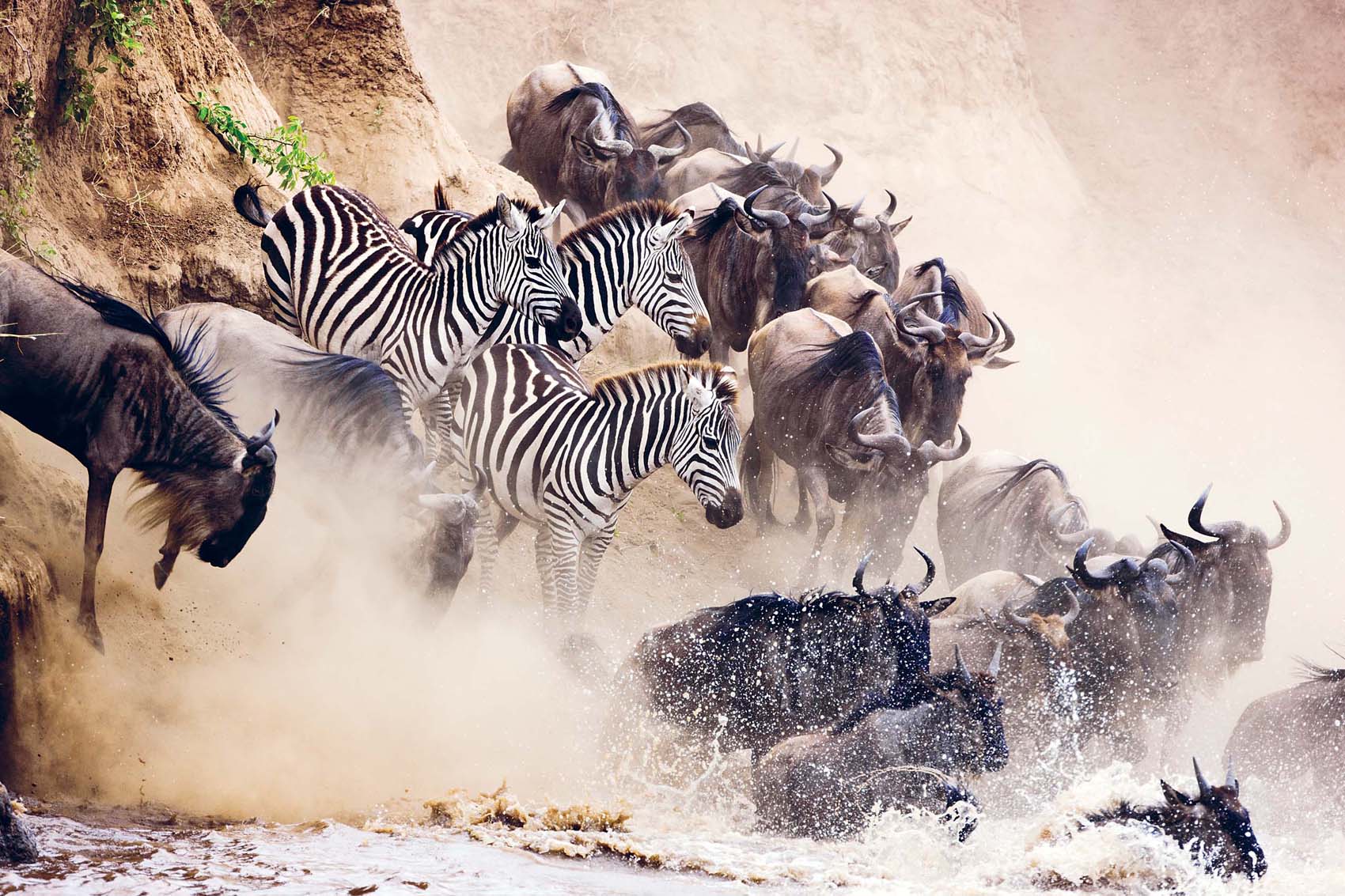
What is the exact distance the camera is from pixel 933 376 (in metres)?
10.3

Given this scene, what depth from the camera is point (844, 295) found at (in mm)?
11359

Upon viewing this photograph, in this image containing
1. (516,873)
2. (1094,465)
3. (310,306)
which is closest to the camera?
(516,873)

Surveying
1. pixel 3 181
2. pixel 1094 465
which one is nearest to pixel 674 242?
pixel 3 181

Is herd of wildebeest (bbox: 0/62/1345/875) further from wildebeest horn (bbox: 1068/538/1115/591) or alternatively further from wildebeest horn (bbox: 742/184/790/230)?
wildebeest horn (bbox: 742/184/790/230)

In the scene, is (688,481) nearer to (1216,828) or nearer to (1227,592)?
(1216,828)

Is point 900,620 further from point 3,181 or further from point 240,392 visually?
point 3,181

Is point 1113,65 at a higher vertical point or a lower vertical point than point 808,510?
higher

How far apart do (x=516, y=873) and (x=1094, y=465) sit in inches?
453

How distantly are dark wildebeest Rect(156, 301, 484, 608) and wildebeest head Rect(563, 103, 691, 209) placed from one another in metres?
5.57

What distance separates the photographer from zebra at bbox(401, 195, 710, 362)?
332 inches

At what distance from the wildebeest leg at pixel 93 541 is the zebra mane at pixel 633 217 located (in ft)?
11.7

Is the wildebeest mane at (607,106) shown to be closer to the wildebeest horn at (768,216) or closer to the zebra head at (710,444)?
the wildebeest horn at (768,216)

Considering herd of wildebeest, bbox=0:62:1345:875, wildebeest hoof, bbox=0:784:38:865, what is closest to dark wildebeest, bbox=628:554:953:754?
herd of wildebeest, bbox=0:62:1345:875

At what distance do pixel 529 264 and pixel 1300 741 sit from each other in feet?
17.4
